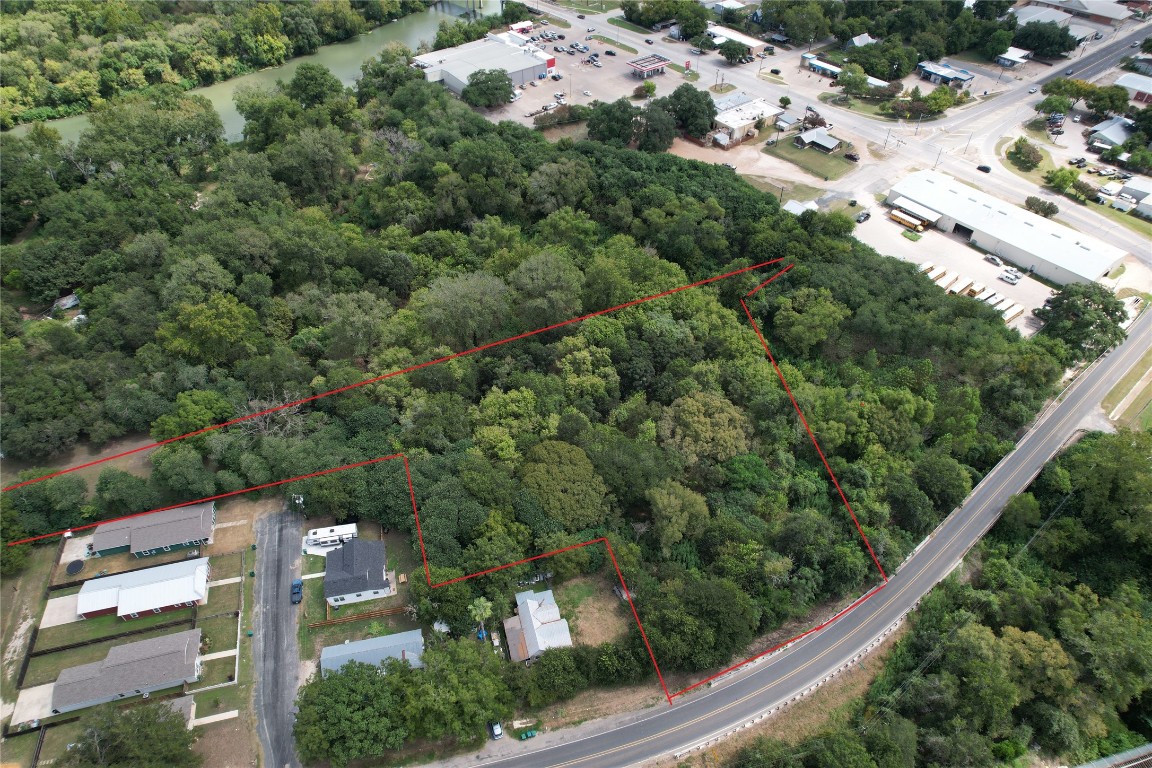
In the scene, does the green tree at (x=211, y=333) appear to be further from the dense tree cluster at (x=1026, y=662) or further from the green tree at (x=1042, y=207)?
the green tree at (x=1042, y=207)

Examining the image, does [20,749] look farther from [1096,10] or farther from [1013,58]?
[1096,10]

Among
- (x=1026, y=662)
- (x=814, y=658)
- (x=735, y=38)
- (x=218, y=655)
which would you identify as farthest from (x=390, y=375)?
(x=735, y=38)

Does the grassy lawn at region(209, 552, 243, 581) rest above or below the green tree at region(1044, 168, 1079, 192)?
below

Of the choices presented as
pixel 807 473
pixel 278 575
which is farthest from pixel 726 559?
pixel 278 575

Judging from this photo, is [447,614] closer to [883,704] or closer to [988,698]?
[883,704]

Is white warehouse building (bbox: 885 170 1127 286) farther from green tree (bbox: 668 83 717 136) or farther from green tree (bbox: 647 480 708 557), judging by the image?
green tree (bbox: 647 480 708 557)

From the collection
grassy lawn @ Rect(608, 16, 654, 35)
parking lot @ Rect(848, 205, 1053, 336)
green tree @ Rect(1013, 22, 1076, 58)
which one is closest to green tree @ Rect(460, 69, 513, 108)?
grassy lawn @ Rect(608, 16, 654, 35)
